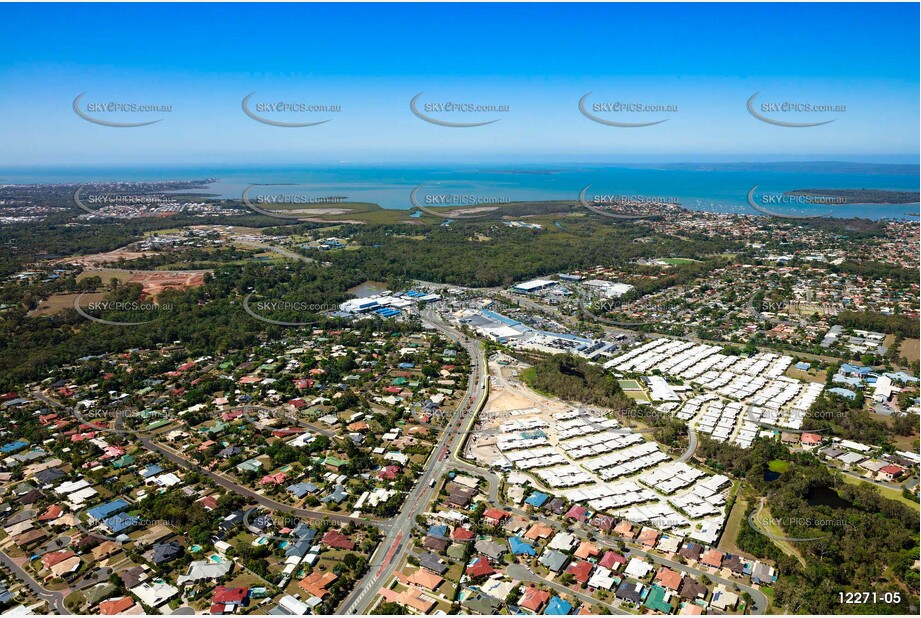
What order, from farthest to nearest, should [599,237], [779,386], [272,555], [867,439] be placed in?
[599,237] < [779,386] < [867,439] < [272,555]

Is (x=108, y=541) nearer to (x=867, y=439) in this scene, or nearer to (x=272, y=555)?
(x=272, y=555)

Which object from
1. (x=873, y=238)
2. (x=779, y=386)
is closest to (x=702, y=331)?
(x=779, y=386)

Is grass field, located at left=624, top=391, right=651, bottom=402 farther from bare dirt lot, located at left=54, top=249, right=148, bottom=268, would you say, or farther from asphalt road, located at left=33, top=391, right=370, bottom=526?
bare dirt lot, located at left=54, top=249, right=148, bottom=268

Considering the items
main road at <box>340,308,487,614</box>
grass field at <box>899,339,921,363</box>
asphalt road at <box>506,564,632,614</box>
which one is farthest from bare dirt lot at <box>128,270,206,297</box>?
grass field at <box>899,339,921,363</box>

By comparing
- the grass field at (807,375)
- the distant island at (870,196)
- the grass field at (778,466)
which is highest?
the distant island at (870,196)

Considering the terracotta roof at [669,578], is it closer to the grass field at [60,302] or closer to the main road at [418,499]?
the main road at [418,499]

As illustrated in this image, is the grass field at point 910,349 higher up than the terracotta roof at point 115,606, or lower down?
higher up

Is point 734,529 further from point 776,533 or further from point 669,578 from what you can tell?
point 669,578

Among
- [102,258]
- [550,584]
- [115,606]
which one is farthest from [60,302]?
[550,584]

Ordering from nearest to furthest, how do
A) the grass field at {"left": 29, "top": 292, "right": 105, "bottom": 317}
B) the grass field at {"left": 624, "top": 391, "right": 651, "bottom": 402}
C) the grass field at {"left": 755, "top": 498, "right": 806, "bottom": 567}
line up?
the grass field at {"left": 755, "top": 498, "right": 806, "bottom": 567}
the grass field at {"left": 624, "top": 391, "right": 651, "bottom": 402}
the grass field at {"left": 29, "top": 292, "right": 105, "bottom": 317}

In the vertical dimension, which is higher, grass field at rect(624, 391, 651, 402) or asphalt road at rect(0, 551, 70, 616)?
grass field at rect(624, 391, 651, 402)

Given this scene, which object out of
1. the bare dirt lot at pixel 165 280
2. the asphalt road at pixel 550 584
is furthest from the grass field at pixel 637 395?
the bare dirt lot at pixel 165 280
